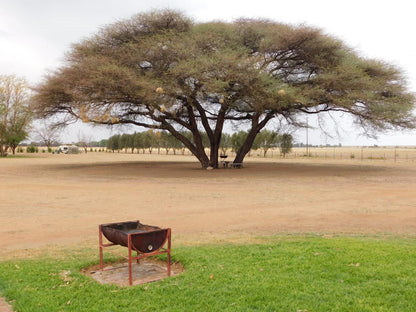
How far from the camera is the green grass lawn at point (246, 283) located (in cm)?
480

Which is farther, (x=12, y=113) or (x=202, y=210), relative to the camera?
(x=12, y=113)

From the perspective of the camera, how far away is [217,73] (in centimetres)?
2422

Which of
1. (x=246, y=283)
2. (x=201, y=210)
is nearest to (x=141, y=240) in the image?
(x=246, y=283)

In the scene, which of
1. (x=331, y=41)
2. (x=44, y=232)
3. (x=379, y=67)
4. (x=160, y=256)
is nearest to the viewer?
(x=160, y=256)

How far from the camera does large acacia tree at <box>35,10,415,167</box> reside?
23.9m

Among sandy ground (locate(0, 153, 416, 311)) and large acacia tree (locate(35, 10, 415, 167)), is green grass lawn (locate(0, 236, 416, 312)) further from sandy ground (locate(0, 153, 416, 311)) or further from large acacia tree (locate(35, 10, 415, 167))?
large acacia tree (locate(35, 10, 415, 167))

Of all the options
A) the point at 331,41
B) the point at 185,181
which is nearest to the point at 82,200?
the point at 185,181

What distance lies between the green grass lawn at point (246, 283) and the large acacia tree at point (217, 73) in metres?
17.2

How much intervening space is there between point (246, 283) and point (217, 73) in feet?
65.5

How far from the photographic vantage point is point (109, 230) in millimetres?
6285

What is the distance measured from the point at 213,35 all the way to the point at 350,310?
24.6 metres

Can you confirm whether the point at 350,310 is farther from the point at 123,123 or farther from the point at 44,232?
the point at 123,123

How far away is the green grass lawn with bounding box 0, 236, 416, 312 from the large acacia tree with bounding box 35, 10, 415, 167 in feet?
56.4

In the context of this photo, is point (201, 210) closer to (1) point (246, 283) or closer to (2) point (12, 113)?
(1) point (246, 283)
